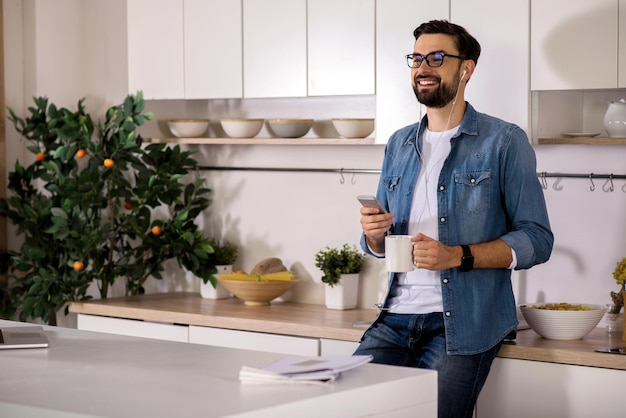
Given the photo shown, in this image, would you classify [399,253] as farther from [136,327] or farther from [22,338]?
[136,327]

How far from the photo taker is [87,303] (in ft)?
15.3

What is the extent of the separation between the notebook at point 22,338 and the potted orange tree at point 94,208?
69.7 inches

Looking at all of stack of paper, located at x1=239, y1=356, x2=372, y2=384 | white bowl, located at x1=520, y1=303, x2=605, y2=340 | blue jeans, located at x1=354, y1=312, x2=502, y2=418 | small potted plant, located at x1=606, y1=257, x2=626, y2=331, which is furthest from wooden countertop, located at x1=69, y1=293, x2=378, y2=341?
stack of paper, located at x1=239, y1=356, x2=372, y2=384

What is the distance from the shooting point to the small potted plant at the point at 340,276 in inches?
173

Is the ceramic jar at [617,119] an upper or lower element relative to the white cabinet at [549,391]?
upper

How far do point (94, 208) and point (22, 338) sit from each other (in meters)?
2.01

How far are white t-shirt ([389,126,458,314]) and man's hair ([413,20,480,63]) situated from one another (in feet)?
0.81

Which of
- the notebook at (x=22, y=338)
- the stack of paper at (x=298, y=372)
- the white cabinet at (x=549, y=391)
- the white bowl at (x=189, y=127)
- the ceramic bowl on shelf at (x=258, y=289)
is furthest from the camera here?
the white bowl at (x=189, y=127)

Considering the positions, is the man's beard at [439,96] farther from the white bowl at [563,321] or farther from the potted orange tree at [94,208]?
the potted orange tree at [94,208]

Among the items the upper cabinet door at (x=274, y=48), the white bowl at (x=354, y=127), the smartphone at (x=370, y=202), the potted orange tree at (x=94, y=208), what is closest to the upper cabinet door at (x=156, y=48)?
the potted orange tree at (x=94, y=208)

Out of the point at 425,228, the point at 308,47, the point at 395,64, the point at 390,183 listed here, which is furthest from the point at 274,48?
the point at 425,228

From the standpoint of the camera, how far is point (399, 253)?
Result: 313cm

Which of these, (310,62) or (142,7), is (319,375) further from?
(142,7)

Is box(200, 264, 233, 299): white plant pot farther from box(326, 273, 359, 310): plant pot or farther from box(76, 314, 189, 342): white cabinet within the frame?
box(326, 273, 359, 310): plant pot
